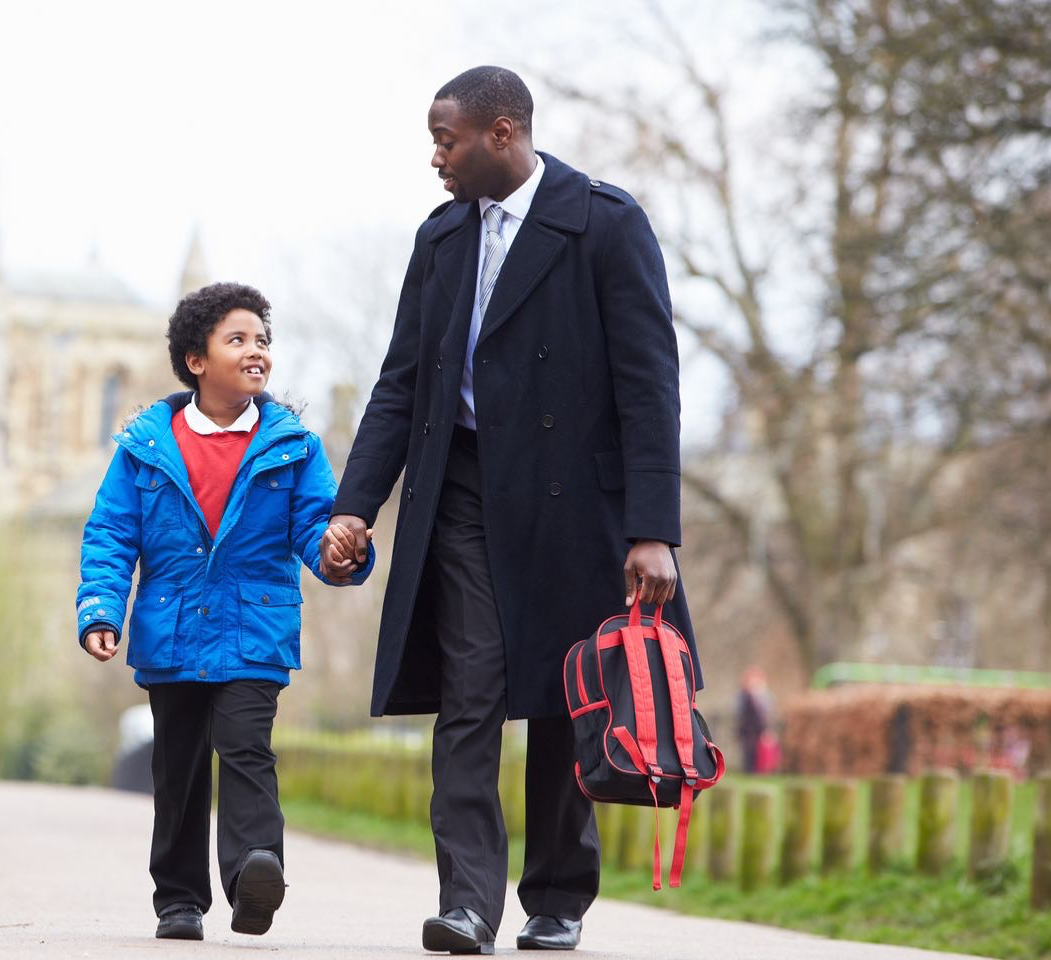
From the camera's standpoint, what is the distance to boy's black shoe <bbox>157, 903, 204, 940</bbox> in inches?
229

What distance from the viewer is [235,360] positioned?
6027 millimetres

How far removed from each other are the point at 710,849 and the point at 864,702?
1020 cm

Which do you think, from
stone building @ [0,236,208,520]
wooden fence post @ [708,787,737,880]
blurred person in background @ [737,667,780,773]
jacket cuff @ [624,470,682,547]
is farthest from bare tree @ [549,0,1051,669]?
stone building @ [0,236,208,520]

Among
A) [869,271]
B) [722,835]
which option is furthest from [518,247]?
[869,271]

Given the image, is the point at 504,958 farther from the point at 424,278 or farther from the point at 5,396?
the point at 5,396

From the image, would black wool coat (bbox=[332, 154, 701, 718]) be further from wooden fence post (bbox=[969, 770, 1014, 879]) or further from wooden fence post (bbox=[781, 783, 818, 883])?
wooden fence post (bbox=[781, 783, 818, 883])

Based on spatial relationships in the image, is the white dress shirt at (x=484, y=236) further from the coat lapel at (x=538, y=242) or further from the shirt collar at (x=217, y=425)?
the shirt collar at (x=217, y=425)

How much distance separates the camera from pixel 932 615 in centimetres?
3659

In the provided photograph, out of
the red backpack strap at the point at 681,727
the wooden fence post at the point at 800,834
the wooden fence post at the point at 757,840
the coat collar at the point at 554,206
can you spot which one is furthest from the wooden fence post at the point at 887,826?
the coat collar at the point at 554,206

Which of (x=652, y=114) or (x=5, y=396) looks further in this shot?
(x=5, y=396)

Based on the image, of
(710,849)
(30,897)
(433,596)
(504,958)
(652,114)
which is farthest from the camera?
(652,114)

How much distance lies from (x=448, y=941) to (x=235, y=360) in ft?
5.86

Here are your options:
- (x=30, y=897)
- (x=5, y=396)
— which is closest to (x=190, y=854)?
(x=30, y=897)

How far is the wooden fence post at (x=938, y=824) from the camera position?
9.69m
